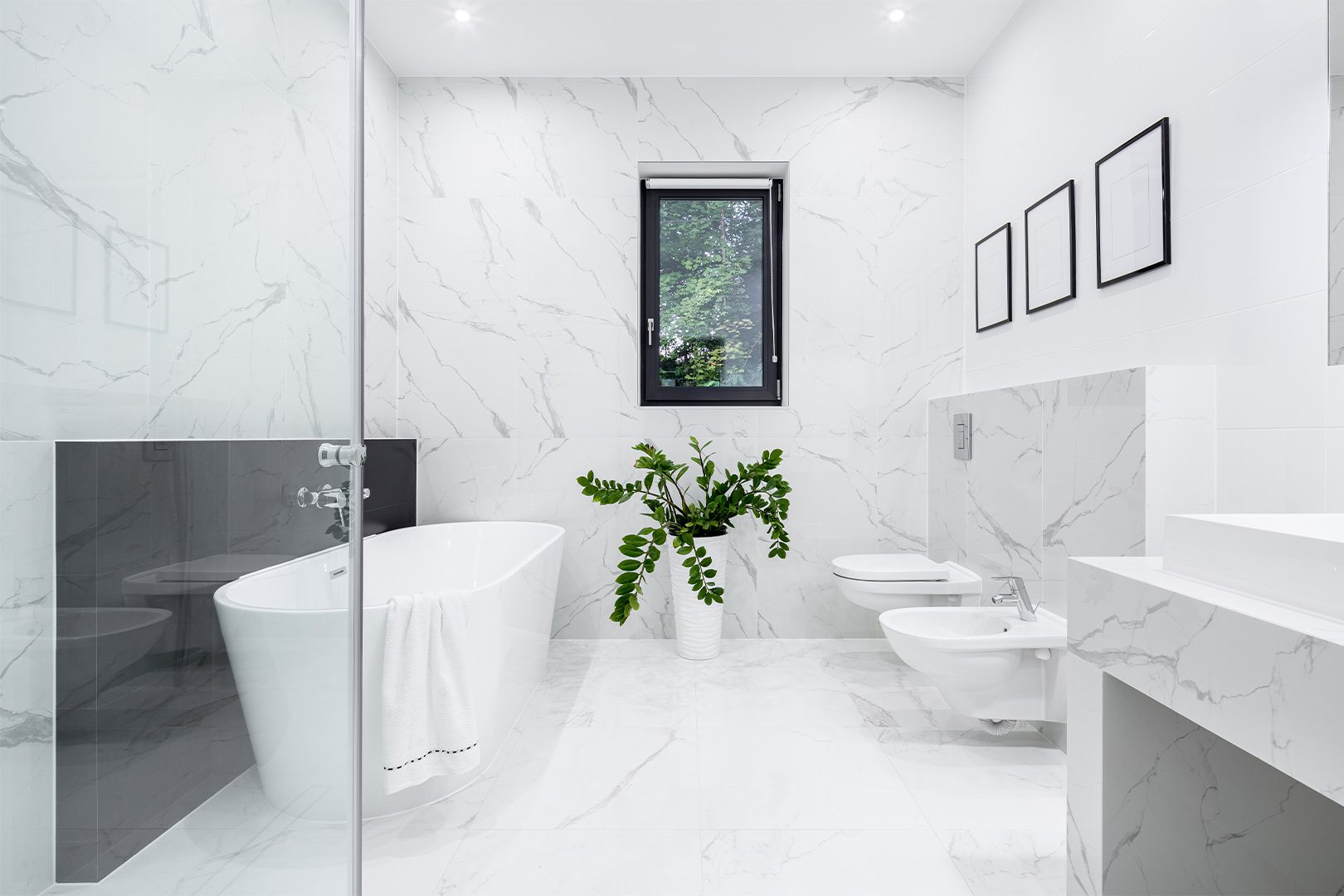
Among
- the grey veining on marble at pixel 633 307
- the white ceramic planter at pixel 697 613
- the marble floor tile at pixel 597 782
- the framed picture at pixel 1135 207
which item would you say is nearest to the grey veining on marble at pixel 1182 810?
the marble floor tile at pixel 597 782

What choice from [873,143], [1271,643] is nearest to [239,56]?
[1271,643]

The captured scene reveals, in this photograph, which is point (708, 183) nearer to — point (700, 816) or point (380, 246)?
point (380, 246)

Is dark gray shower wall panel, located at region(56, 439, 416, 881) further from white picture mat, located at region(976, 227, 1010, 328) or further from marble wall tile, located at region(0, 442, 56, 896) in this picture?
white picture mat, located at region(976, 227, 1010, 328)

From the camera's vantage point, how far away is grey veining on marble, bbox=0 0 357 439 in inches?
24.2

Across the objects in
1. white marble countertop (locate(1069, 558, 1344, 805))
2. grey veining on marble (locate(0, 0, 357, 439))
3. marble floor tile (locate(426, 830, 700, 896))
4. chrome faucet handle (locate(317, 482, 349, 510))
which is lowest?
marble floor tile (locate(426, 830, 700, 896))

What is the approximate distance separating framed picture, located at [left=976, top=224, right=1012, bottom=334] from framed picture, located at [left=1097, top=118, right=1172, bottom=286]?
56 cm

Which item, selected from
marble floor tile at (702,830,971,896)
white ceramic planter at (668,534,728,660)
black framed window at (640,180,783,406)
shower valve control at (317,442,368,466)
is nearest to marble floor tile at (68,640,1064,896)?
marble floor tile at (702,830,971,896)

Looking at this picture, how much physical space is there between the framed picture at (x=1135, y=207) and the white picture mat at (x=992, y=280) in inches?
22.9

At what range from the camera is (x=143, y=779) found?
74 cm

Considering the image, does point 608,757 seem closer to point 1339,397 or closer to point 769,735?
point 769,735

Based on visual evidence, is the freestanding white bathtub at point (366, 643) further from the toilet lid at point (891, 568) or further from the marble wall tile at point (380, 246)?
the toilet lid at point (891, 568)

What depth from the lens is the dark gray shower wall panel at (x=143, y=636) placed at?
66 cm

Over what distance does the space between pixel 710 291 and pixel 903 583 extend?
1.61 metres

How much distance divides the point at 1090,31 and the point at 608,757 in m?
2.72
